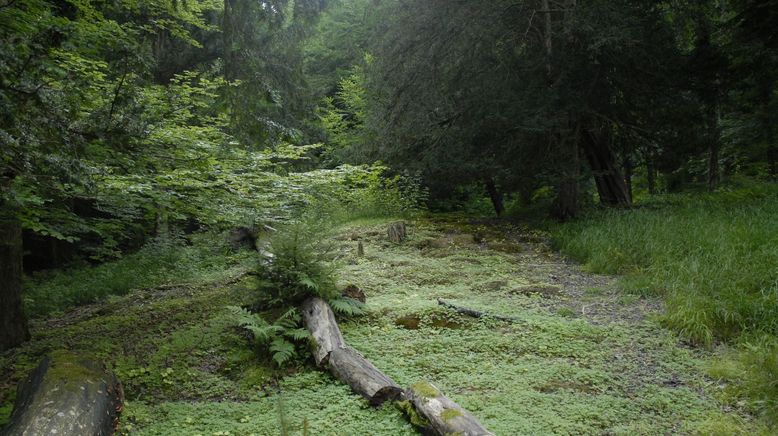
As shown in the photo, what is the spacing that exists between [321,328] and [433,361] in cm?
126

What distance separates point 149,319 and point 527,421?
5348 mm

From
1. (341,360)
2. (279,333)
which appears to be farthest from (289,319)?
(341,360)

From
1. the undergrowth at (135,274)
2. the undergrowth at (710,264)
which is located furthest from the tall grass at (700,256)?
the undergrowth at (135,274)

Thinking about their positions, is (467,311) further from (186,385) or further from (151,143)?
(151,143)

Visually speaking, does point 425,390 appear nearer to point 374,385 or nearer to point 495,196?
point 374,385

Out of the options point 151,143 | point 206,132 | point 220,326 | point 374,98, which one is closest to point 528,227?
point 374,98

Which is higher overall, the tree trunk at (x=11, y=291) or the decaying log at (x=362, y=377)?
the tree trunk at (x=11, y=291)

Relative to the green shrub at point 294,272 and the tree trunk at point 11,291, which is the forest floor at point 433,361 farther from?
the green shrub at point 294,272

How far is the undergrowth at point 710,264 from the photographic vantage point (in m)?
4.57

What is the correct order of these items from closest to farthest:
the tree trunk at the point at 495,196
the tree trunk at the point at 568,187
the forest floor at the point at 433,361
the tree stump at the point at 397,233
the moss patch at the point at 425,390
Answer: the moss patch at the point at 425,390 → the forest floor at the point at 433,361 → the tree stump at the point at 397,233 → the tree trunk at the point at 568,187 → the tree trunk at the point at 495,196

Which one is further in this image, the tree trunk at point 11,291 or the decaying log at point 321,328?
the tree trunk at point 11,291

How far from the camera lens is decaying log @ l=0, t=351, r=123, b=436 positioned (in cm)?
346

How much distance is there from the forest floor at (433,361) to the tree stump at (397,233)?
323cm

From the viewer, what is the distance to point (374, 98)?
1479 centimetres
